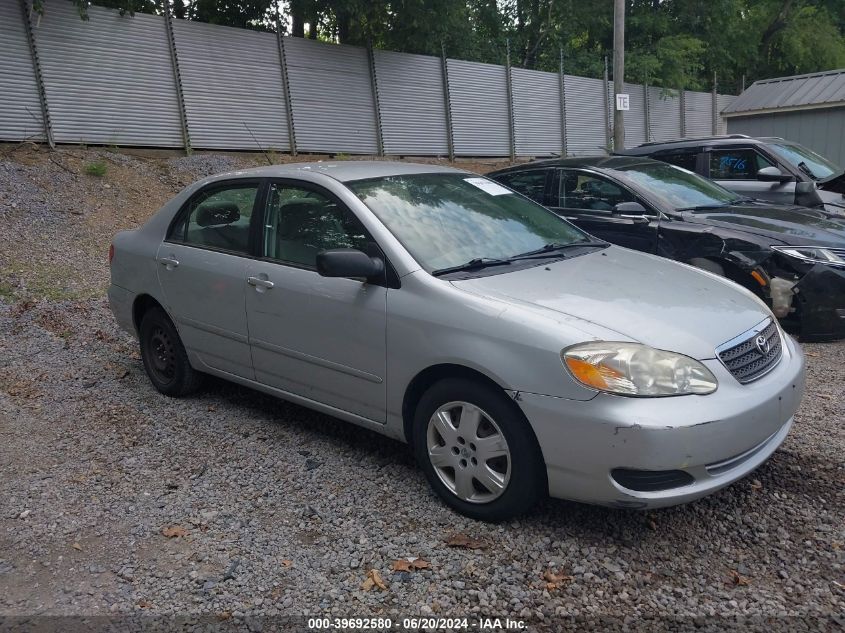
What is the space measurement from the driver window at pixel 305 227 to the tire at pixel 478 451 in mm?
981

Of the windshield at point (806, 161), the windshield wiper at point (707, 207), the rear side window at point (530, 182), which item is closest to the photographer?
the windshield wiper at point (707, 207)

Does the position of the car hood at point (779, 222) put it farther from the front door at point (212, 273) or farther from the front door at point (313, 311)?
the front door at point (212, 273)

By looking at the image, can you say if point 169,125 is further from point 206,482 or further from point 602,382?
point 602,382

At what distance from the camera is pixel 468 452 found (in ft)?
10.9

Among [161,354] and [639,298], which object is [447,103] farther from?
[639,298]

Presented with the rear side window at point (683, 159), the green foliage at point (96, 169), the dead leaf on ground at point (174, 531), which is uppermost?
the green foliage at point (96, 169)

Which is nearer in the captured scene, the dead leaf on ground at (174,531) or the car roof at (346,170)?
the dead leaf on ground at (174,531)

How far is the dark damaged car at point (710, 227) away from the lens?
5941 mm

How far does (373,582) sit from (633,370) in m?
1.35

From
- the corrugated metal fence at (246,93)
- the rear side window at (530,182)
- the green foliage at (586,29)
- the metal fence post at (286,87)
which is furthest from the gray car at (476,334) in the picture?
the metal fence post at (286,87)

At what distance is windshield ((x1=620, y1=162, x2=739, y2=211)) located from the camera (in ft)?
22.5

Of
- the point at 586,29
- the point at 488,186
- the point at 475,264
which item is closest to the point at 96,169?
the point at 488,186

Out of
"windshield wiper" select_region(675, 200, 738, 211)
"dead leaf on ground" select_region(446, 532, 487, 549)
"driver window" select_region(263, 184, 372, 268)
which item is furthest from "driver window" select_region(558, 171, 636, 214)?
"dead leaf on ground" select_region(446, 532, 487, 549)

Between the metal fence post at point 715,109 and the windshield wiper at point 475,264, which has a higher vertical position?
the metal fence post at point 715,109
